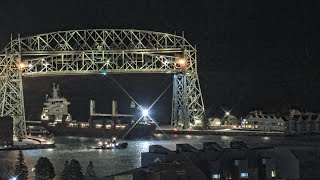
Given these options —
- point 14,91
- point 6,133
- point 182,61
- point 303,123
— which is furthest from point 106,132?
point 6,133

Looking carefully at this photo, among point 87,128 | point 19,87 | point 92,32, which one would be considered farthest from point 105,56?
point 87,128

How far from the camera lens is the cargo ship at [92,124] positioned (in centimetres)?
5347

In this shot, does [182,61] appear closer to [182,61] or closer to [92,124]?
[182,61]

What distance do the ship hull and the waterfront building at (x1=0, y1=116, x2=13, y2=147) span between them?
1560 centimetres

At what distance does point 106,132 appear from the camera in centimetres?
5591

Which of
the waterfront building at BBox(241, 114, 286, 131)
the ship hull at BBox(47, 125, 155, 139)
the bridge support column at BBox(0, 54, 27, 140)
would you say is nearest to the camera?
the bridge support column at BBox(0, 54, 27, 140)

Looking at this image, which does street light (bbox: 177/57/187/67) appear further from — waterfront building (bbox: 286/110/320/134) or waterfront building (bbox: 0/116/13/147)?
waterfront building (bbox: 0/116/13/147)

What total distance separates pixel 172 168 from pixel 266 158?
12.2 feet

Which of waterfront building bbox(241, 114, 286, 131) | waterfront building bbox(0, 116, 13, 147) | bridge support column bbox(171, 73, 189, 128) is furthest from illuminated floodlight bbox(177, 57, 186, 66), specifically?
waterfront building bbox(0, 116, 13, 147)

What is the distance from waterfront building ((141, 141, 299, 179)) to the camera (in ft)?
66.0

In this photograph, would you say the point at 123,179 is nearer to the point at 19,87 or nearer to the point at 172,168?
the point at 172,168

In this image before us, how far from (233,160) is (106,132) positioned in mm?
35934

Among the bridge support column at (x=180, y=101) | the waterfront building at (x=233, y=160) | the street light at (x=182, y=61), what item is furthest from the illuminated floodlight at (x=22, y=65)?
the waterfront building at (x=233, y=160)

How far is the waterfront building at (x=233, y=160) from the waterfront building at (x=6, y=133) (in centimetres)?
1684
